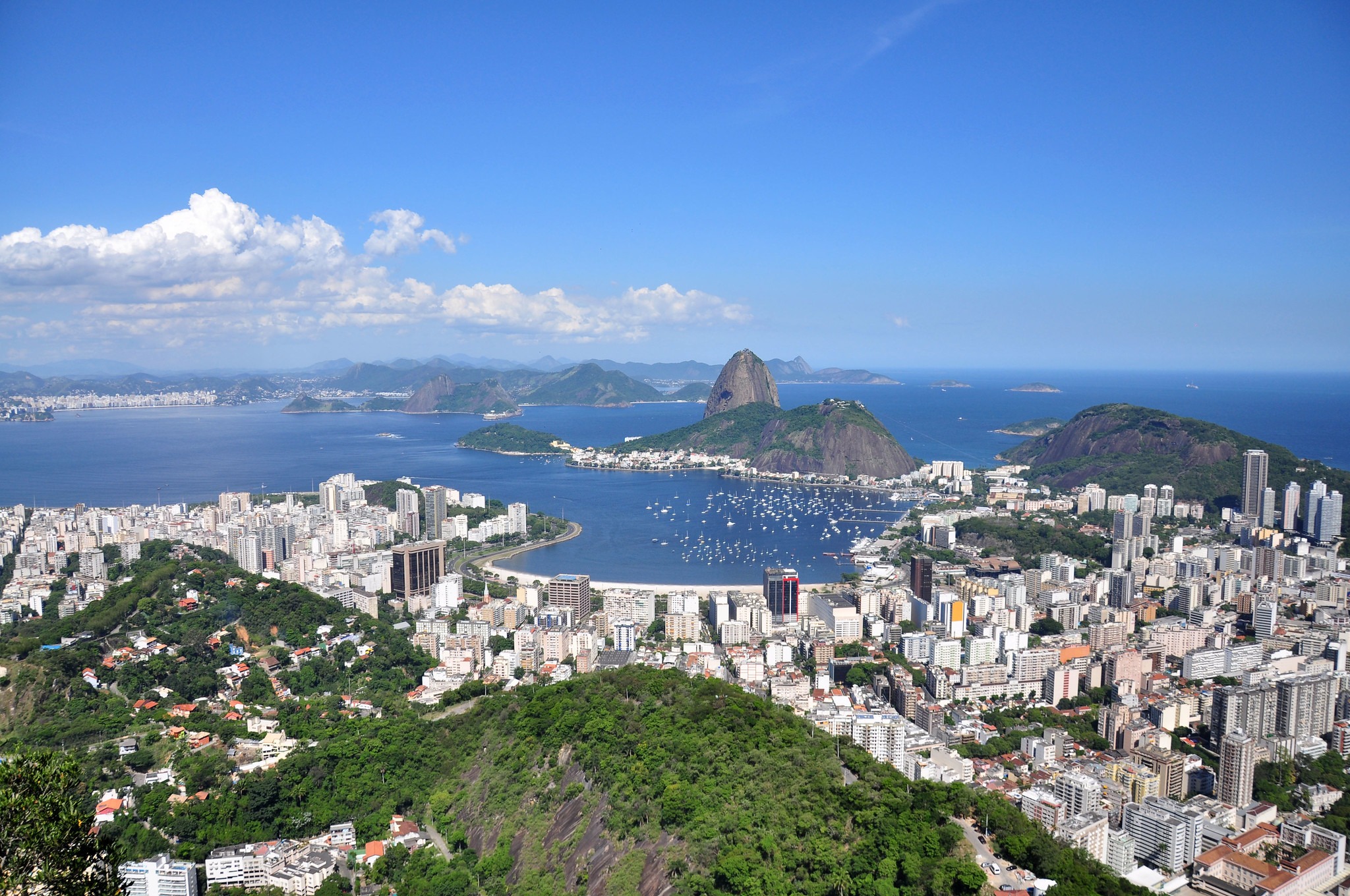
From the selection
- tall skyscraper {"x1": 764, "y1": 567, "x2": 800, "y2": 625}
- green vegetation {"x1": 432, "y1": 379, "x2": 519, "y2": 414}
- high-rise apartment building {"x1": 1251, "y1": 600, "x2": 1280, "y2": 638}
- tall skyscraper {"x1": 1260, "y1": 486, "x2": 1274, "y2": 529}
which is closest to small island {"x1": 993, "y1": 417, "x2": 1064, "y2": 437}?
tall skyscraper {"x1": 1260, "y1": 486, "x2": 1274, "y2": 529}

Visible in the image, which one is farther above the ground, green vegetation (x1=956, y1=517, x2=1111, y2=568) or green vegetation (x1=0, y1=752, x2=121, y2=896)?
green vegetation (x1=0, y1=752, x2=121, y2=896)

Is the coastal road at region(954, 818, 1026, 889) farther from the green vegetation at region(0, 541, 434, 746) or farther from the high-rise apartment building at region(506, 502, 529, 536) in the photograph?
the high-rise apartment building at region(506, 502, 529, 536)

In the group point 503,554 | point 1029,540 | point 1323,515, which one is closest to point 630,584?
point 503,554

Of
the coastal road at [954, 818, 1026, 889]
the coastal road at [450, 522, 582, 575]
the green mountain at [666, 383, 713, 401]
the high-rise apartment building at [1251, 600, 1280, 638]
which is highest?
the green mountain at [666, 383, 713, 401]

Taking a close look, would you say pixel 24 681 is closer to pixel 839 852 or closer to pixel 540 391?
pixel 839 852

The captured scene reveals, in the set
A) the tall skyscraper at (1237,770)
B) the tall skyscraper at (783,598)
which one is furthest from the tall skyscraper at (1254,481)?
the tall skyscraper at (1237,770)

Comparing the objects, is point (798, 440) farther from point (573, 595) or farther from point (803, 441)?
point (573, 595)
